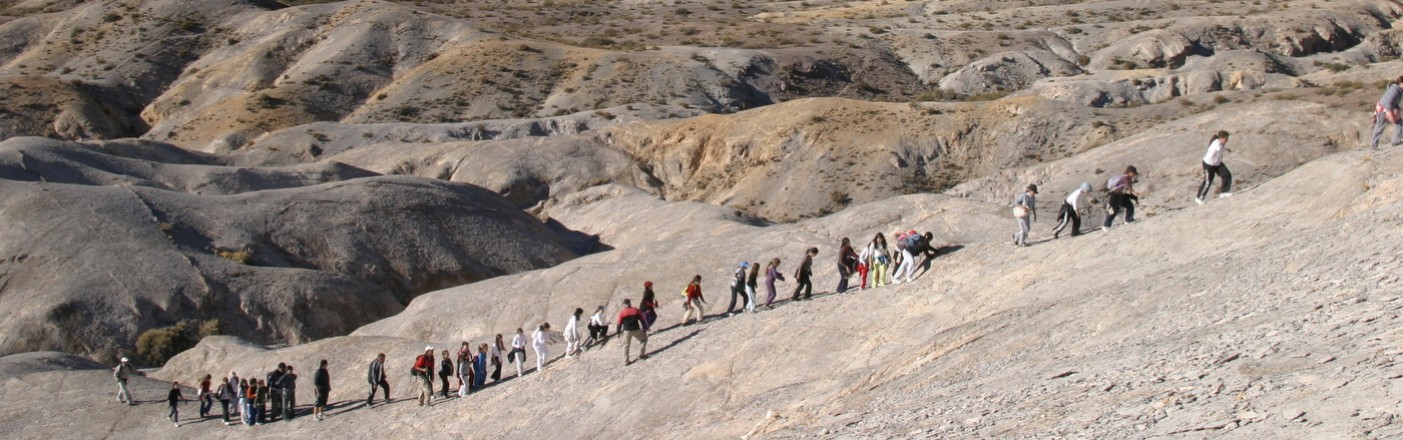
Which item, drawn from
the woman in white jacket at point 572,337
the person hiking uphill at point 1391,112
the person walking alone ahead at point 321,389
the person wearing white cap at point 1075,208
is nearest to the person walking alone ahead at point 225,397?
the person walking alone ahead at point 321,389

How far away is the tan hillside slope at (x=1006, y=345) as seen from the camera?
43.7 ft

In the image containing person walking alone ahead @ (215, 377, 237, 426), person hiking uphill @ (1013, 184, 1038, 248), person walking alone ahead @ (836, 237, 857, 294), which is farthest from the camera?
person walking alone ahead @ (215, 377, 237, 426)

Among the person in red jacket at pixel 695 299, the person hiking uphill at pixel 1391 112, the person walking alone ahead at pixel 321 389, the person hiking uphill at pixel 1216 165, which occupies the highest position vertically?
the person hiking uphill at pixel 1391 112

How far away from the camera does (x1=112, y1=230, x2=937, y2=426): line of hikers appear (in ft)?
87.2

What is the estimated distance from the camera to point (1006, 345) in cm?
1908

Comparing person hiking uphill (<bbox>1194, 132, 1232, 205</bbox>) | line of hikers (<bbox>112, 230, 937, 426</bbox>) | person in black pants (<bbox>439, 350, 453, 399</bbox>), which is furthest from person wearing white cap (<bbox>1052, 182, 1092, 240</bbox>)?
person in black pants (<bbox>439, 350, 453, 399</bbox>)

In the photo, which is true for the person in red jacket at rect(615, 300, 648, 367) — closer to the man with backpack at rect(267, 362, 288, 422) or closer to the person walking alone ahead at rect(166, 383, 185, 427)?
the man with backpack at rect(267, 362, 288, 422)

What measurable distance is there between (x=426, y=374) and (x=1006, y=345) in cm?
1312

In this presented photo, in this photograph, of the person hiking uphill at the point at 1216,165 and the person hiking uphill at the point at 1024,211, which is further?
the person hiking uphill at the point at 1024,211

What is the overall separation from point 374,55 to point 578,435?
6373cm

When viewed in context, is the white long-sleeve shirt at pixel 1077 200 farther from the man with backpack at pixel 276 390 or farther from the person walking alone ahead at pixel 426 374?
the man with backpack at pixel 276 390

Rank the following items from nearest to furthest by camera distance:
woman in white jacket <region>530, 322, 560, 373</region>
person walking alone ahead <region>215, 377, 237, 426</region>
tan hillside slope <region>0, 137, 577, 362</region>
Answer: woman in white jacket <region>530, 322, 560, 373</region> → person walking alone ahead <region>215, 377, 237, 426</region> → tan hillside slope <region>0, 137, 577, 362</region>

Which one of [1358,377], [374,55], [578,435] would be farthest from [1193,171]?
[374,55]

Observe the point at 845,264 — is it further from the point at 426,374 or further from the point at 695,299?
the point at 426,374
